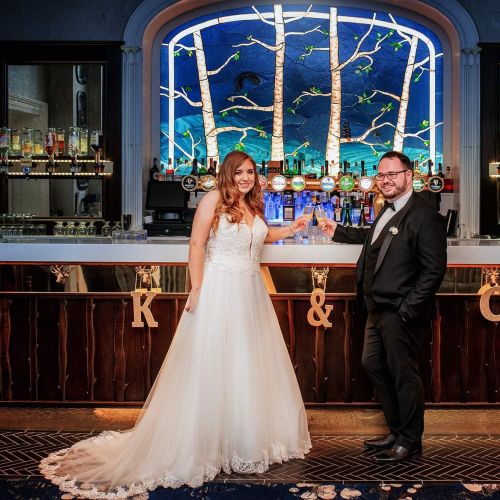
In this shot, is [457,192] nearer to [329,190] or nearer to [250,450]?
[329,190]

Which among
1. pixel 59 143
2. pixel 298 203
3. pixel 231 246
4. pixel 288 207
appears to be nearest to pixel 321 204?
pixel 298 203

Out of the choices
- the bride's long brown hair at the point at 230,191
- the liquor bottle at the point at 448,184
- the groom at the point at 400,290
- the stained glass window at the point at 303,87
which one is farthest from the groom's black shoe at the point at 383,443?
the stained glass window at the point at 303,87

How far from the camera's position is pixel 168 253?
13.9 ft

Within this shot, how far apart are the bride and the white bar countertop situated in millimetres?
473

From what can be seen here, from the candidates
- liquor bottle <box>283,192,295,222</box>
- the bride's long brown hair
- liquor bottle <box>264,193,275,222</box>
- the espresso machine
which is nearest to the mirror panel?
the espresso machine

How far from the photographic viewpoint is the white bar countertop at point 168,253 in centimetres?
415

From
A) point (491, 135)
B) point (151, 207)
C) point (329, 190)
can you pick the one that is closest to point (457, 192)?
point (491, 135)

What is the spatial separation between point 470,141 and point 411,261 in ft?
11.9

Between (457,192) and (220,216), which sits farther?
(457,192)

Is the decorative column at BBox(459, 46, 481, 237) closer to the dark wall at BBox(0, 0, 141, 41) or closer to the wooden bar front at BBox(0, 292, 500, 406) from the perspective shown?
the wooden bar front at BBox(0, 292, 500, 406)

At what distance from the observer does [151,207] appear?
6480mm

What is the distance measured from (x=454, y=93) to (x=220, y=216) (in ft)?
14.1

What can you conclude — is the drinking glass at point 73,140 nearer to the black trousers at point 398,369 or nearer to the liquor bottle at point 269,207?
the liquor bottle at point 269,207

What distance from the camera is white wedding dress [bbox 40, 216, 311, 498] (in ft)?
11.1
